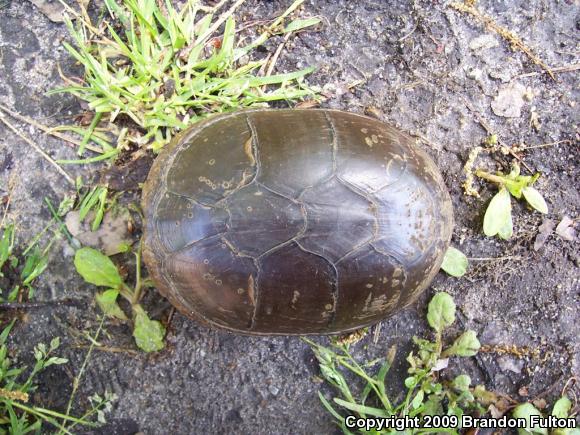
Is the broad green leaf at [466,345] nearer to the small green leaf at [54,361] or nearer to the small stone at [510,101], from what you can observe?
the small stone at [510,101]

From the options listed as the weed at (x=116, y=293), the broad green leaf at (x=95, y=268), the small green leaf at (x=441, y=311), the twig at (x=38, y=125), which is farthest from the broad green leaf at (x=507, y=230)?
the twig at (x=38, y=125)

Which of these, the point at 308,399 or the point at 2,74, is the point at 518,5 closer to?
the point at 308,399

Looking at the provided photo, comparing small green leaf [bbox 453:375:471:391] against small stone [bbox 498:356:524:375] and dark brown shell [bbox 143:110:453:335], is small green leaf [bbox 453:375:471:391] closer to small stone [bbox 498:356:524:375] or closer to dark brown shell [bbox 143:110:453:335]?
small stone [bbox 498:356:524:375]

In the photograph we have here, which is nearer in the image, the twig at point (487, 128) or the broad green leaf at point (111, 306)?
the broad green leaf at point (111, 306)

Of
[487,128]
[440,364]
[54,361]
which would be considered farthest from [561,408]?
[54,361]

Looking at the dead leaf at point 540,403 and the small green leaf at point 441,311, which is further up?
the small green leaf at point 441,311
